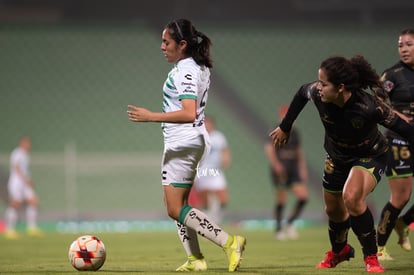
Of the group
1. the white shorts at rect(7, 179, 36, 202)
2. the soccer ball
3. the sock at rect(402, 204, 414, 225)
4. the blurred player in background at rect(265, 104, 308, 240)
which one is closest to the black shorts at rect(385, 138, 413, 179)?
the sock at rect(402, 204, 414, 225)

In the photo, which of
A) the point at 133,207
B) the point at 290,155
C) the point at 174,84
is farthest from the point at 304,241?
the point at 133,207

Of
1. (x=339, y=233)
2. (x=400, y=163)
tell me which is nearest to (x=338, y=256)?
(x=339, y=233)

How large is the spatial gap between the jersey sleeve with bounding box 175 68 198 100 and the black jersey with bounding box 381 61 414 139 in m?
3.01

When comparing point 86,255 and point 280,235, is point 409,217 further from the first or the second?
point 280,235

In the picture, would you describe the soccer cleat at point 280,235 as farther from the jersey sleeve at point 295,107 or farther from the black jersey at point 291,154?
the jersey sleeve at point 295,107

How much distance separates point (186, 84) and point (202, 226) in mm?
1252

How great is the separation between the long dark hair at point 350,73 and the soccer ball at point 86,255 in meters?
2.64

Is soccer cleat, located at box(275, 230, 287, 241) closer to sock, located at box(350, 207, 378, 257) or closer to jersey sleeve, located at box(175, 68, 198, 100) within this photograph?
sock, located at box(350, 207, 378, 257)

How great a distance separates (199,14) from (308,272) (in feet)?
63.0

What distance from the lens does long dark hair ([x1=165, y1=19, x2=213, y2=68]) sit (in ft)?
23.1

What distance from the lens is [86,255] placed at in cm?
719

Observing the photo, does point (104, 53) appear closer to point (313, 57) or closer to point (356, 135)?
point (313, 57)

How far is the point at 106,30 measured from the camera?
25.4 m

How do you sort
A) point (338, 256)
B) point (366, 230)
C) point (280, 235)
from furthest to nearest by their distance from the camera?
point (280, 235) → point (338, 256) → point (366, 230)
